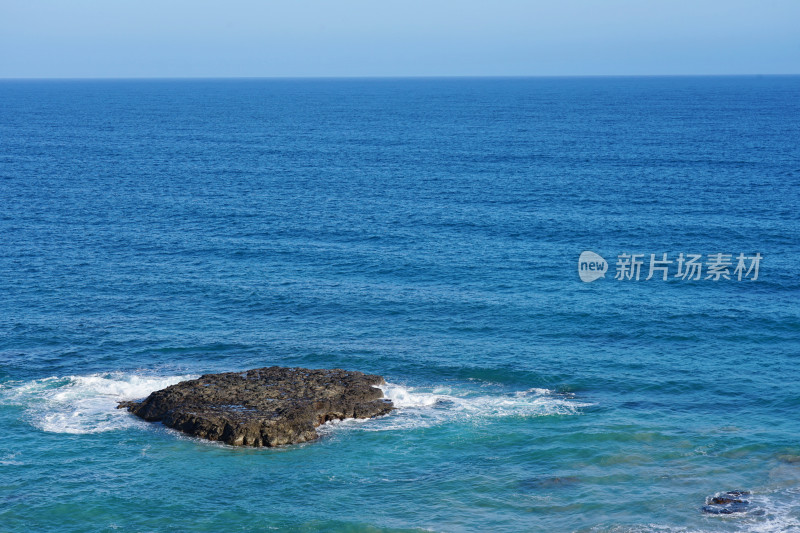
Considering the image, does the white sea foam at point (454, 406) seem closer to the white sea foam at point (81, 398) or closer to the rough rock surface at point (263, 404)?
the rough rock surface at point (263, 404)

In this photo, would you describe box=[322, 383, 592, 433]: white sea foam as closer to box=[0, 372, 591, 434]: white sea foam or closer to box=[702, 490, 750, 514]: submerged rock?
box=[0, 372, 591, 434]: white sea foam

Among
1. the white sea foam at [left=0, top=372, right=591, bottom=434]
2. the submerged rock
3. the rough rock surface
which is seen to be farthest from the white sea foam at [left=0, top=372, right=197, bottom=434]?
the submerged rock

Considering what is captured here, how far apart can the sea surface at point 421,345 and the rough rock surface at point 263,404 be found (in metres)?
1.51

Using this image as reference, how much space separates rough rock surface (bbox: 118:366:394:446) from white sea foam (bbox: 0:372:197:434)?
7.17 ft

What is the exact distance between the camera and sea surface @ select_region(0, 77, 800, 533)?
193 feet

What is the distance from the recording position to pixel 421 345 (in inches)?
3413

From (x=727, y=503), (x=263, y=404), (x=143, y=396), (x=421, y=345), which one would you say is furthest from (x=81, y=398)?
(x=727, y=503)

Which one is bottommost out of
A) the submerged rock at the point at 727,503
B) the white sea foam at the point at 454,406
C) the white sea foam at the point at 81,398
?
the white sea foam at the point at 81,398

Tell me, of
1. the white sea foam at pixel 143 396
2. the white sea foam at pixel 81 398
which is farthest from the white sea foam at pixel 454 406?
the white sea foam at pixel 81 398

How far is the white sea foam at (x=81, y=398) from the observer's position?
6944 cm

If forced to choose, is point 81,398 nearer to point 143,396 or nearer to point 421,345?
point 143,396

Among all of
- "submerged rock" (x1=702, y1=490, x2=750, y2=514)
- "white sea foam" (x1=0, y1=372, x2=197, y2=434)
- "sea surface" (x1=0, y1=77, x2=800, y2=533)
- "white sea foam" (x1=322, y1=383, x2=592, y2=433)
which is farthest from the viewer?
"white sea foam" (x1=322, y1=383, x2=592, y2=433)

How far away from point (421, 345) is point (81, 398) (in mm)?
33008

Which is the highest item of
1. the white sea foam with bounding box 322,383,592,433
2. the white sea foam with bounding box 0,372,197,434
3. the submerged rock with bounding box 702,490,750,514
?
the white sea foam with bounding box 322,383,592,433
